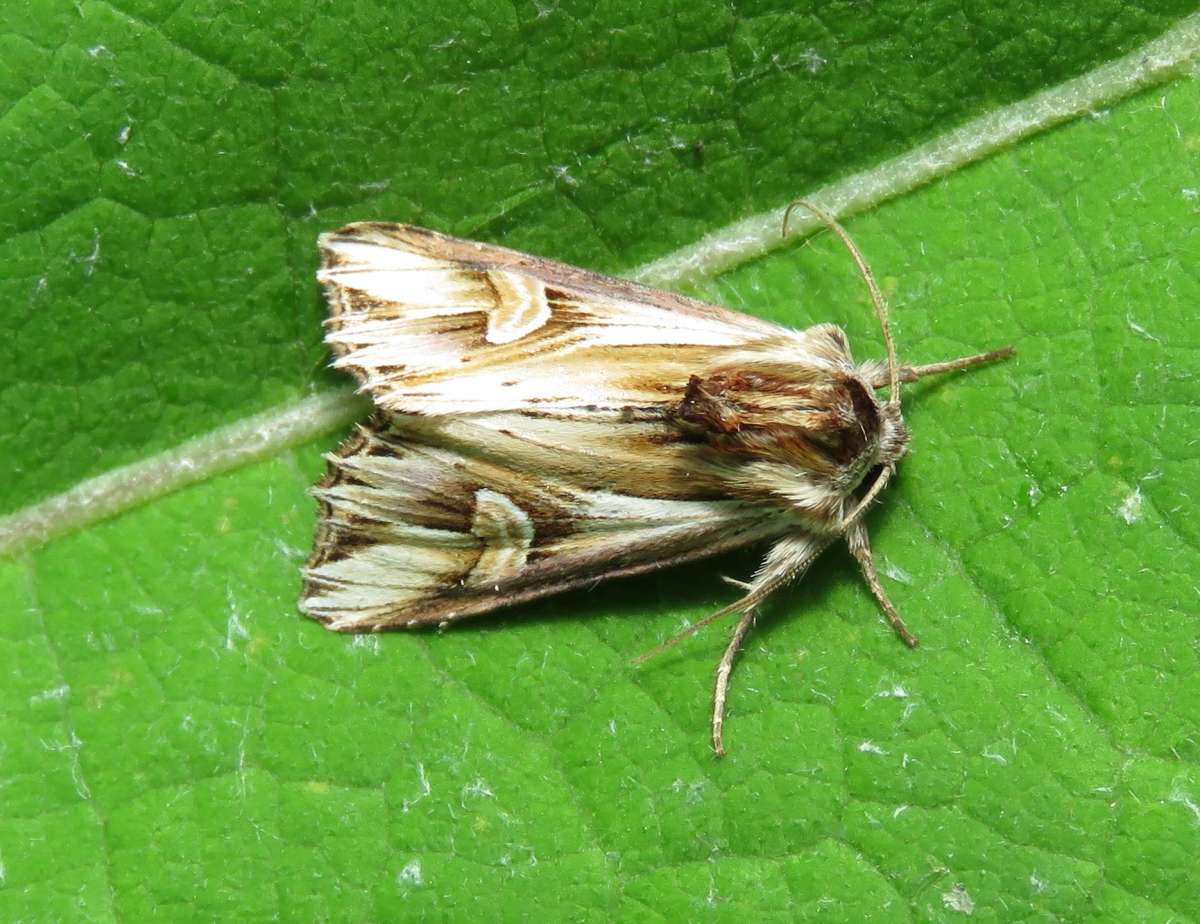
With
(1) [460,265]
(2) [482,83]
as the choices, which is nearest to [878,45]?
(2) [482,83]

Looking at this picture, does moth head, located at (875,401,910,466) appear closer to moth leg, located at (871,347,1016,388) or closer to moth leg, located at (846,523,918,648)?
moth leg, located at (871,347,1016,388)

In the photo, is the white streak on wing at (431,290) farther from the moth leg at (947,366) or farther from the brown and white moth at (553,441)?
the moth leg at (947,366)

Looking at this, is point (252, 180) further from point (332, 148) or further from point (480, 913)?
point (480, 913)

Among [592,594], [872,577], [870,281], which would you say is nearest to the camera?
[870,281]

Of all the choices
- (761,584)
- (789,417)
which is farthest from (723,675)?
(789,417)

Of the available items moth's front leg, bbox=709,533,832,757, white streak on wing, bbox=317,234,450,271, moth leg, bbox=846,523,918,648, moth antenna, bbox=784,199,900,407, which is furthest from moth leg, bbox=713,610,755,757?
white streak on wing, bbox=317,234,450,271

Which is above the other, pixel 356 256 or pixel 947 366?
pixel 356 256

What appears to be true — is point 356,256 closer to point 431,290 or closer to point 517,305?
point 431,290
